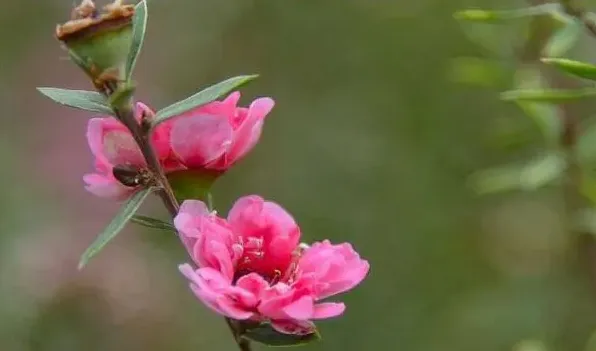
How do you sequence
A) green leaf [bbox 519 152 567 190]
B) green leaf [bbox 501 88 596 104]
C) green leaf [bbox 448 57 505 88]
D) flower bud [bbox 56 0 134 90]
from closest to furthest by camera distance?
flower bud [bbox 56 0 134 90] < green leaf [bbox 501 88 596 104] < green leaf [bbox 519 152 567 190] < green leaf [bbox 448 57 505 88]

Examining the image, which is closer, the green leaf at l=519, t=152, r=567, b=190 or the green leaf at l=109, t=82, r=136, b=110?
the green leaf at l=109, t=82, r=136, b=110

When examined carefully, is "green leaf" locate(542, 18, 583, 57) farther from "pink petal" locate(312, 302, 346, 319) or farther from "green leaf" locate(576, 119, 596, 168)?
"pink petal" locate(312, 302, 346, 319)

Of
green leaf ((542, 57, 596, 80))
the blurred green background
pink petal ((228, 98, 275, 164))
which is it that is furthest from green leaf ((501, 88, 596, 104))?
the blurred green background

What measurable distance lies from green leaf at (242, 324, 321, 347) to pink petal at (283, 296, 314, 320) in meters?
0.02

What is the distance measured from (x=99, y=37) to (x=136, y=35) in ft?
0.14

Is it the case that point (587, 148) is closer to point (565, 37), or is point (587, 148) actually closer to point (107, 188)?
point (565, 37)

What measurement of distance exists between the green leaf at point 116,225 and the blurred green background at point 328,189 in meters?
0.81

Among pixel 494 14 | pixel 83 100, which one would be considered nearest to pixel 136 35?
pixel 83 100

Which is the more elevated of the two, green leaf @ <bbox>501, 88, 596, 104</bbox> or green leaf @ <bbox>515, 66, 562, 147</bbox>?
green leaf @ <bbox>501, 88, 596, 104</bbox>

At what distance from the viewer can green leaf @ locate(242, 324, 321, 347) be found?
488 mm

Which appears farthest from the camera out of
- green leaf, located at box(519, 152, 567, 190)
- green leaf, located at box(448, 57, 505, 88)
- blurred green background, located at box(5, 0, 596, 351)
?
blurred green background, located at box(5, 0, 596, 351)

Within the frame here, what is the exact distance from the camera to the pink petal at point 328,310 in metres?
0.47

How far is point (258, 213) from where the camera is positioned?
1.70 ft

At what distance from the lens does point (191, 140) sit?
518 millimetres
